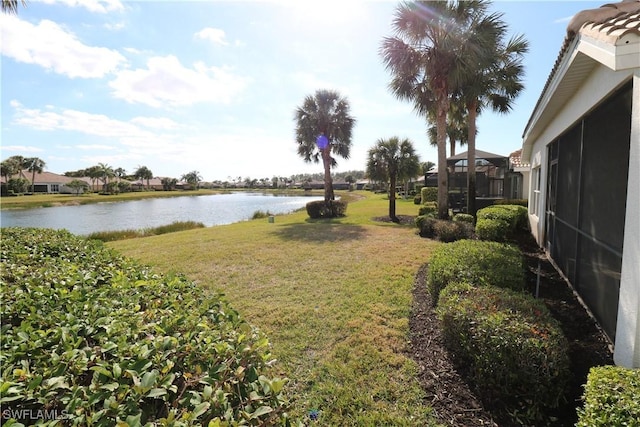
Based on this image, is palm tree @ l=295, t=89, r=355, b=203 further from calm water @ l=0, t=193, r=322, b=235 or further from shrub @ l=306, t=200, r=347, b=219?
calm water @ l=0, t=193, r=322, b=235

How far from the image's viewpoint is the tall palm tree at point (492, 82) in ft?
34.4

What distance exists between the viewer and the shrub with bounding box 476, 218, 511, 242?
7871mm

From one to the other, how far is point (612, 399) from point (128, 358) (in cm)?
244

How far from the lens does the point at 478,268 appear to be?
153 inches

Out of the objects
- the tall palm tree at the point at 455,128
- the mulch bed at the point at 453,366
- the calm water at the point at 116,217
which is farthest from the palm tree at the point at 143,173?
the mulch bed at the point at 453,366

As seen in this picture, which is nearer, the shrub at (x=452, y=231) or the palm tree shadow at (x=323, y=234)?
the shrub at (x=452, y=231)

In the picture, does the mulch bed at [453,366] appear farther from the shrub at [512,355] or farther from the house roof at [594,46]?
the house roof at [594,46]

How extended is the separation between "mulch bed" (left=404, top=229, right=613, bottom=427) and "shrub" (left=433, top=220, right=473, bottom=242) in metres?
4.41

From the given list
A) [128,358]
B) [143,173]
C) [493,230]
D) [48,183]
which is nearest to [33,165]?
[48,183]

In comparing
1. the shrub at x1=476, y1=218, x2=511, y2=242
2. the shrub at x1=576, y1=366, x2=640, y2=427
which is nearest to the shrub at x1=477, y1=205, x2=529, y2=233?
the shrub at x1=476, y1=218, x2=511, y2=242

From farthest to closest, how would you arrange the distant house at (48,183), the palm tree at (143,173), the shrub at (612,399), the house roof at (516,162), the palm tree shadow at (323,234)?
the palm tree at (143,173) → the distant house at (48,183) → the house roof at (516,162) → the palm tree shadow at (323,234) → the shrub at (612,399)

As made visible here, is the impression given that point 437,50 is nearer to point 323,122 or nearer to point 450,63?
point 450,63

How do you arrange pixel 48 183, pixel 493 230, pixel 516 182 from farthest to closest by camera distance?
pixel 48 183 → pixel 516 182 → pixel 493 230

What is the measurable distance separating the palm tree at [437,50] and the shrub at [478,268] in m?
7.29
